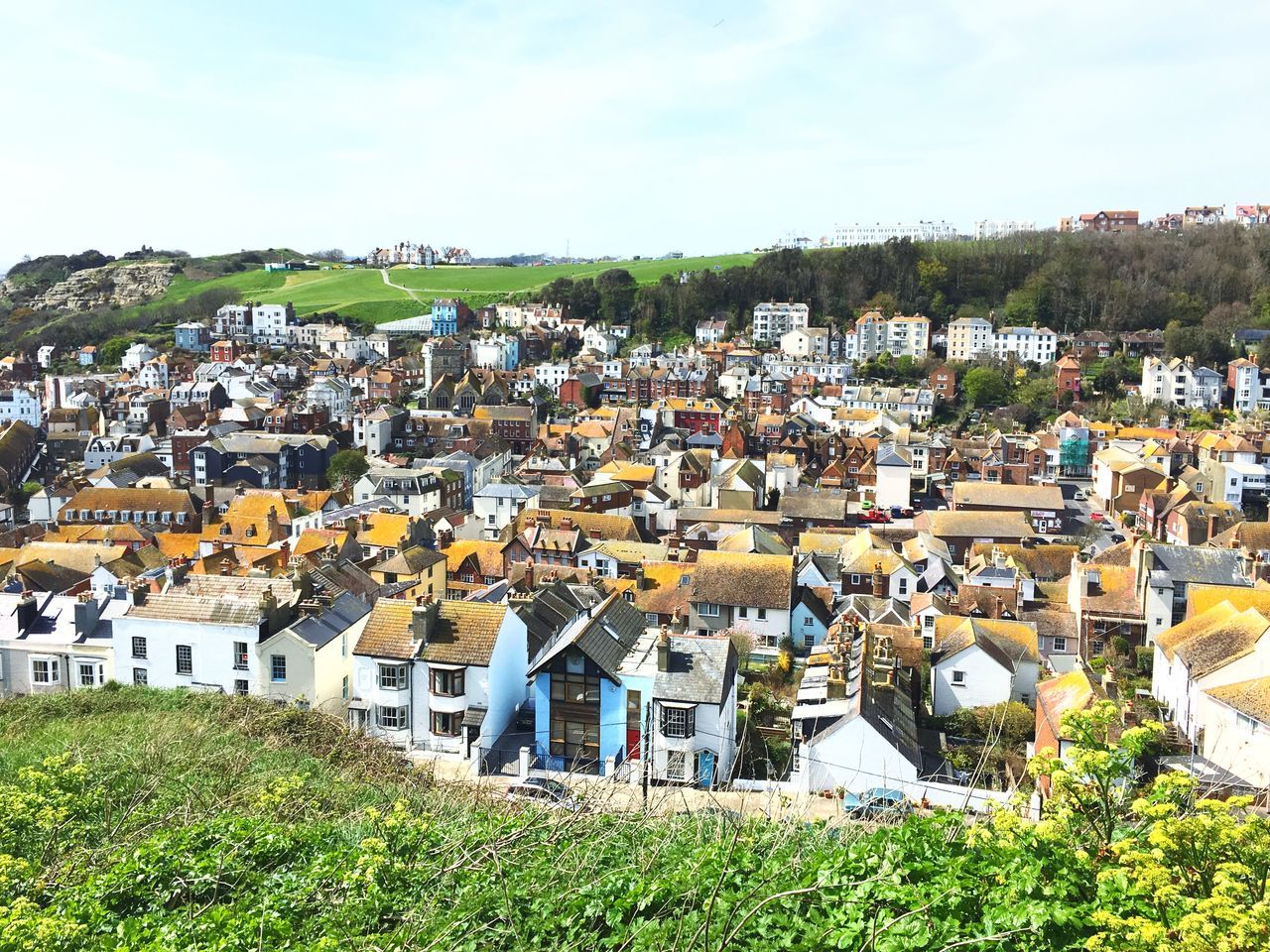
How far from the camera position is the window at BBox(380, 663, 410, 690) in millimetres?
17109

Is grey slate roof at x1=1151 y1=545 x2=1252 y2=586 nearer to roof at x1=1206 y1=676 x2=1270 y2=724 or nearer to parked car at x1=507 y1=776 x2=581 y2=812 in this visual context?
roof at x1=1206 y1=676 x2=1270 y2=724

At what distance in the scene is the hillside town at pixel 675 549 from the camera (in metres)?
16.9

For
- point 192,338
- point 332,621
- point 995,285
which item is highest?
point 995,285

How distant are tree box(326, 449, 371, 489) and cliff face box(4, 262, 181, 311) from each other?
76.9 metres

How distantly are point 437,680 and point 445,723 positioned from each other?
0.75 m

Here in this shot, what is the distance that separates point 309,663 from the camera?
17656mm

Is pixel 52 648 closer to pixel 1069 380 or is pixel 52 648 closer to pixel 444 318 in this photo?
pixel 1069 380

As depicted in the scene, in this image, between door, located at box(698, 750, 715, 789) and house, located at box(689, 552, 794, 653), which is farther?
house, located at box(689, 552, 794, 653)

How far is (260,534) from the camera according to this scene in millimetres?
34469

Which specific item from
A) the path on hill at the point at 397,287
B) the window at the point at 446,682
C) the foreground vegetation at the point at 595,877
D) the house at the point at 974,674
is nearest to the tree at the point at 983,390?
the house at the point at 974,674

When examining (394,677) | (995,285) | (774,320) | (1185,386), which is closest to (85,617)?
(394,677)

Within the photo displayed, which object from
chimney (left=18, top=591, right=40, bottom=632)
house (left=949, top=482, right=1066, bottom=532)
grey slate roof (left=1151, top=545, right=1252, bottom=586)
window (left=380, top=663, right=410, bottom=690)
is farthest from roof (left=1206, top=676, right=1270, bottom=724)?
house (left=949, top=482, right=1066, bottom=532)

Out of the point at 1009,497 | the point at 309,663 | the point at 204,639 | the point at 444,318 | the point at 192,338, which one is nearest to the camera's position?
the point at 309,663

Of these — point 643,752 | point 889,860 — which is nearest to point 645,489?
point 643,752
